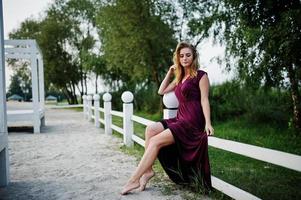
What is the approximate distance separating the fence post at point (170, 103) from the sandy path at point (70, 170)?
3.11 ft

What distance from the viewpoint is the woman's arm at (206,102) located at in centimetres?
361

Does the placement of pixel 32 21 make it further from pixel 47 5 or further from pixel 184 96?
pixel 184 96

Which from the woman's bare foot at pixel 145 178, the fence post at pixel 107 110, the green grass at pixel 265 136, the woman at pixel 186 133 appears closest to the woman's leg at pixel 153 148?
the woman at pixel 186 133

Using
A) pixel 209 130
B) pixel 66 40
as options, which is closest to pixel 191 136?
pixel 209 130

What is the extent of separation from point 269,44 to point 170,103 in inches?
125

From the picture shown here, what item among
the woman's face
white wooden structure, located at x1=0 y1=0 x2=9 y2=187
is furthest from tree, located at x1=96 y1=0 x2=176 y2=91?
the woman's face

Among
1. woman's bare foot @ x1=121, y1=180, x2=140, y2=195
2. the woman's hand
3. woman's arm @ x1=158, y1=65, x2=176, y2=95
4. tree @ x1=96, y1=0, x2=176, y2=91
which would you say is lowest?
woman's bare foot @ x1=121, y1=180, x2=140, y2=195

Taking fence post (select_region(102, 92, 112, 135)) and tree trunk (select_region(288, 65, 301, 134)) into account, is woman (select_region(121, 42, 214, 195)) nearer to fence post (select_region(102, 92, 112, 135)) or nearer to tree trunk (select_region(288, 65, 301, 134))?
tree trunk (select_region(288, 65, 301, 134))

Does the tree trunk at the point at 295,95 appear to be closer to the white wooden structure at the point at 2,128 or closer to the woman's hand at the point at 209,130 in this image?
the woman's hand at the point at 209,130

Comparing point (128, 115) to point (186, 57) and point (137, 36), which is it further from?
point (137, 36)

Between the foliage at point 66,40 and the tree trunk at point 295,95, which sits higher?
the foliage at point 66,40

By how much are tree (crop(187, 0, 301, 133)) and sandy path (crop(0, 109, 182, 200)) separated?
3.38 metres

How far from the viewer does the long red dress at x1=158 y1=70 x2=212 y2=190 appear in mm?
3697

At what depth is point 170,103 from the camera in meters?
4.43
